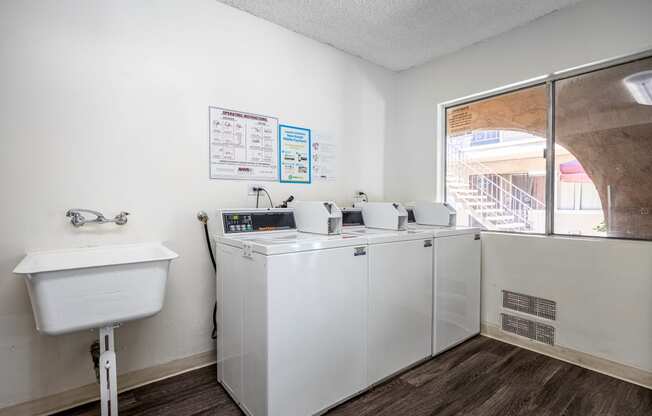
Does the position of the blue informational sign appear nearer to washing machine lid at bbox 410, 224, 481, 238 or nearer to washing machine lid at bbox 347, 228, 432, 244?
washing machine lid at bbox 347, 228, 432, 244

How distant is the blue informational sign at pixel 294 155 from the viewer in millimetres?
2484

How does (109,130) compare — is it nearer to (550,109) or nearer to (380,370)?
(380,370)

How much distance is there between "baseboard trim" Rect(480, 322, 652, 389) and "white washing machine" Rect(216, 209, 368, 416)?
142cm

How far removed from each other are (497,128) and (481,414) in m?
2.21

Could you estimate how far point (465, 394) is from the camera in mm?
1836

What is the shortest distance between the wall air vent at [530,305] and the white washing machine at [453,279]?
0.74 ft

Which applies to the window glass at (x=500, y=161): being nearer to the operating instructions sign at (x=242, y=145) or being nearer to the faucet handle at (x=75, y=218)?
the operating instructions sign at (x=242, y=145)

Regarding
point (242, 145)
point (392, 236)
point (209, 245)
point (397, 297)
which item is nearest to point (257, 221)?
point (209, 245)

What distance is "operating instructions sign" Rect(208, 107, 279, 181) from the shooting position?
7.12 ft

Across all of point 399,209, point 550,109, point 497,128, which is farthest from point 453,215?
point 550,109

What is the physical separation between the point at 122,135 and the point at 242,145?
2.42 ft

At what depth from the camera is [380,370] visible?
191cm

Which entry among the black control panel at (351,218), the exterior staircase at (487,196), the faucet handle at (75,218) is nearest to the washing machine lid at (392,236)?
the black control panel at (351,218)

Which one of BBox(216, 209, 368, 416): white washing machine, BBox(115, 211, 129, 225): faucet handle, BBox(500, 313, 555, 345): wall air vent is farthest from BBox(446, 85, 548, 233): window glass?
BBox(115, 211, 129, 225): faucet handle
